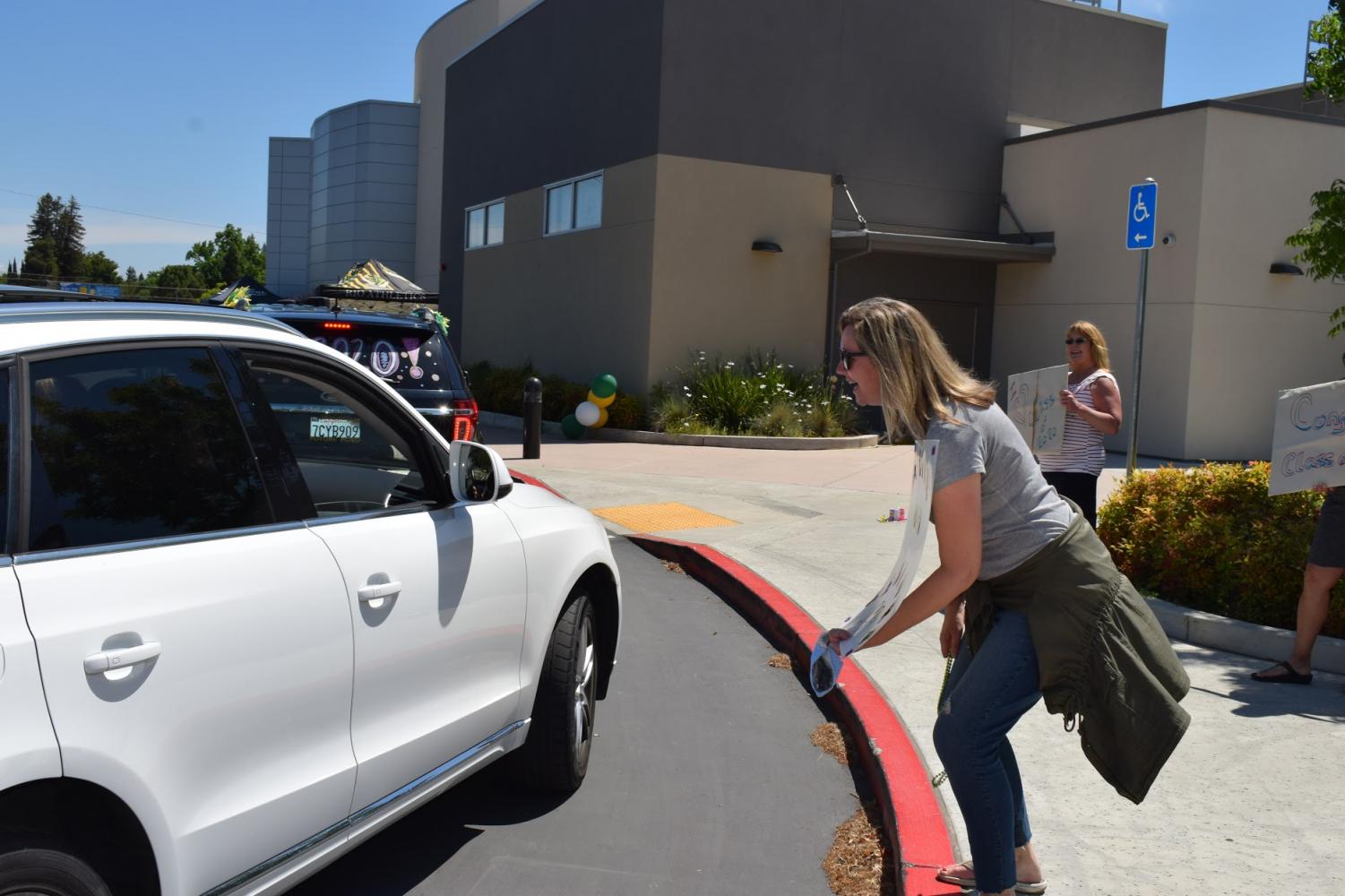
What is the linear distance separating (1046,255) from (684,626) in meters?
15.0

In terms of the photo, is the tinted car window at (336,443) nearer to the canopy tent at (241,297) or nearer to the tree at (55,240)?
the canopy tent at (241,297)

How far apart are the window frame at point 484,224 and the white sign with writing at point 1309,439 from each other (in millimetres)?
21526

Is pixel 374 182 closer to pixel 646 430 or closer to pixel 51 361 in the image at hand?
pixel 646 430

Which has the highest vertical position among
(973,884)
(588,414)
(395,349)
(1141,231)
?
(1141,231)

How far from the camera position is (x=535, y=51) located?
2409 cm

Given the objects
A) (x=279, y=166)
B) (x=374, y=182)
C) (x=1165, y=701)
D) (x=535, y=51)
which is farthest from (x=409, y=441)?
(x=279, y=166)

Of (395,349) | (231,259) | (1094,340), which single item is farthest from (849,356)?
(231,259)

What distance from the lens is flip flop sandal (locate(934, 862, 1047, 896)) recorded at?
3574 millimetres

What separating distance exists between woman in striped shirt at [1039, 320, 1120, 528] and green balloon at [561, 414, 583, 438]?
1263 cm

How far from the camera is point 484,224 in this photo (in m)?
27.5

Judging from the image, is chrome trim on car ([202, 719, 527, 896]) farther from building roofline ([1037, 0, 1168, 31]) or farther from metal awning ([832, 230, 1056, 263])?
building roofline ([1037, 0, 1168, 31])

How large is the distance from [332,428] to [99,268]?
546 ft

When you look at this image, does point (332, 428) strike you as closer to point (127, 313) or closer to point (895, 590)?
point (127, 313)

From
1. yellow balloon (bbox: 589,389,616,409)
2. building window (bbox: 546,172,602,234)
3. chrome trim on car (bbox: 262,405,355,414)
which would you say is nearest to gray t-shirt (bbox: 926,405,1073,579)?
chrome trim on car (bbox: 262,405,355,414)
